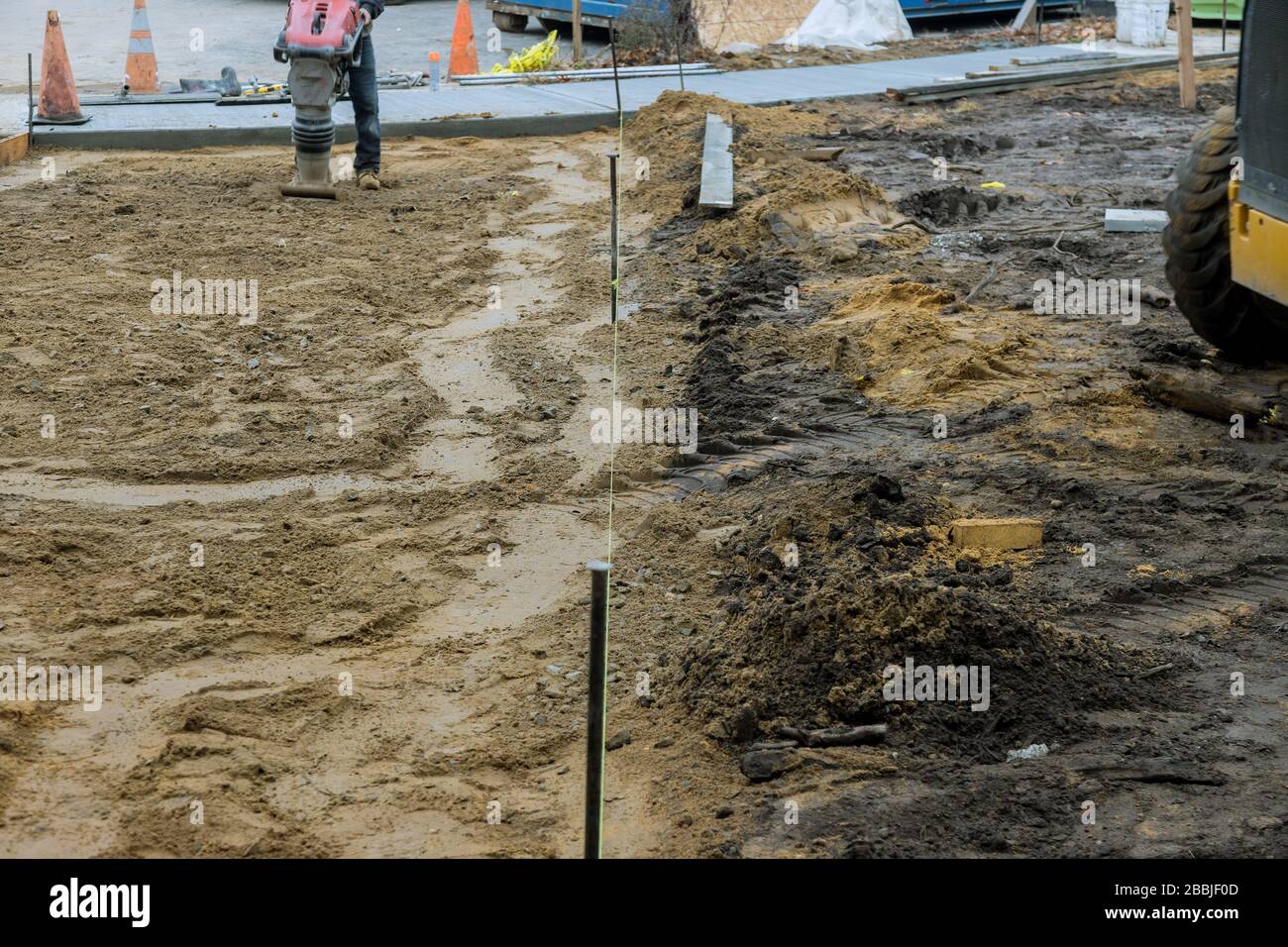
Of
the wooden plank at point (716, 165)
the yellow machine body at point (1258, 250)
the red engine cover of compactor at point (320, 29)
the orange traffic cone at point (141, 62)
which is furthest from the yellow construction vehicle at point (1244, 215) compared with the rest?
the orange traffic cone at point (141, 62)

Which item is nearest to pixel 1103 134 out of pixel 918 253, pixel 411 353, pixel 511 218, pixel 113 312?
pixel 918 253

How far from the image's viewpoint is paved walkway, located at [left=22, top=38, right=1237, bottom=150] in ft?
37.2

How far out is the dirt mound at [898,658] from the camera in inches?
138

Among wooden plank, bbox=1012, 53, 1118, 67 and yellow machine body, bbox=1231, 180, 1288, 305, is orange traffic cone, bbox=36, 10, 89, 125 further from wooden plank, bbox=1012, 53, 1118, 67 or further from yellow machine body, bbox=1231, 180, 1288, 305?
wooden plank, bbox=1012, 53, 1118, 67

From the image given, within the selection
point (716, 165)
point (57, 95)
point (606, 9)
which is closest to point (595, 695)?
point (716, 165)

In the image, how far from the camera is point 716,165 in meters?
9.90

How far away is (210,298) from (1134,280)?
209 inches

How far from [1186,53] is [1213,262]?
7.92 meters

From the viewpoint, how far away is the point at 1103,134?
12539 millimetres

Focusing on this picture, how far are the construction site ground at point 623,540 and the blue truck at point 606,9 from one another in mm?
8297

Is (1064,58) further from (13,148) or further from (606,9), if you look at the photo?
(13,148)

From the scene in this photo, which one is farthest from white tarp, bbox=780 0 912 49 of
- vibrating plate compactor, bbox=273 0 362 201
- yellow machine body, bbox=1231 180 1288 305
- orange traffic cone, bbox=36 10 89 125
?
yellow machine body, bbox=1231 180 1288 305

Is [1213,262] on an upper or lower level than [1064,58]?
lower

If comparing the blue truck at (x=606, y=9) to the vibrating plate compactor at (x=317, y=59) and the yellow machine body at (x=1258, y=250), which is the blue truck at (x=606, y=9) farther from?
the yellow machine body at (x=1258, y=250)
